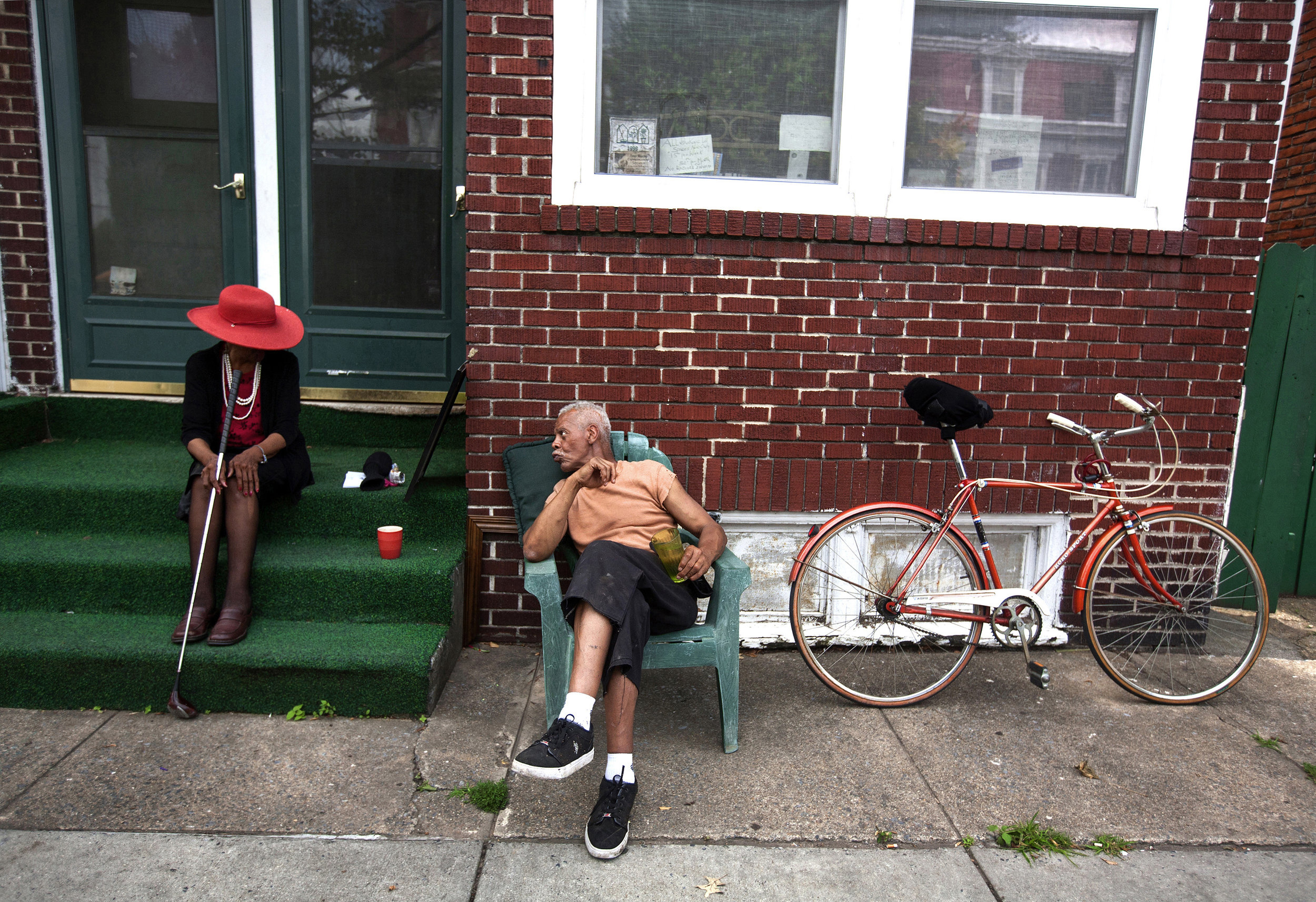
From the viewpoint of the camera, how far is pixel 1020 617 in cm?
344

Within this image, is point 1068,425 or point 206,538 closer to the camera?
point 206,538

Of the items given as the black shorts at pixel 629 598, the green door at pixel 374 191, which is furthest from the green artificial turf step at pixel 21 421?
the black shorts at pixel 629 598

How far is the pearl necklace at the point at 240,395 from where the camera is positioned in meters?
3.56

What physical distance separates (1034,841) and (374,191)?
4346mm

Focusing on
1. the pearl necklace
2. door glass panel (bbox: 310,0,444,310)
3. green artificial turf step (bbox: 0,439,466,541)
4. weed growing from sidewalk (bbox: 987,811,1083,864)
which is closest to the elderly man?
green artificial turf step (bbox: 0,439,466,541)

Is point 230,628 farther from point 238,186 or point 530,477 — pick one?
point 238,186

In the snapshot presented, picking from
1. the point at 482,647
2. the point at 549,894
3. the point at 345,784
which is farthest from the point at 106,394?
the point at 549,894

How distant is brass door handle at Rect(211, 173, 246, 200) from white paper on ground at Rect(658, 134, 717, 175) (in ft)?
7.87

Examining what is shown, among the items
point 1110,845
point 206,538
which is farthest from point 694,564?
point 206,538

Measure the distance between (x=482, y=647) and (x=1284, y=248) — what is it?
4373 millimetres

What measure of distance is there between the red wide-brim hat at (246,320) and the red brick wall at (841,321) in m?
0.79

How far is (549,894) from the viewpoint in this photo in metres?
2.33

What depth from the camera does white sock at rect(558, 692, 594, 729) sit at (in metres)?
2.61

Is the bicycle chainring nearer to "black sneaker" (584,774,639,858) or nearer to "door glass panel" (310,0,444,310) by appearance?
"black sneaker" (584,774,639,858)
